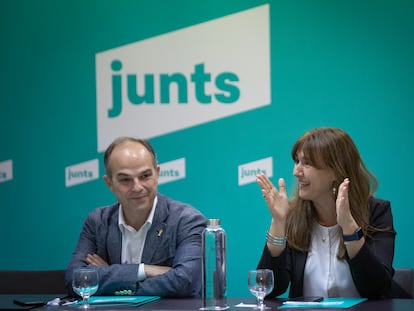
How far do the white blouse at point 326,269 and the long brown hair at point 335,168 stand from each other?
52 millimetres

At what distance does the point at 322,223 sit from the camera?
357cm

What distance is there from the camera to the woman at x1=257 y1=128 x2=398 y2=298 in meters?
3.33

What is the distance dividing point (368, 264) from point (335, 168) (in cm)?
51

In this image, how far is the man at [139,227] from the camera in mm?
3590

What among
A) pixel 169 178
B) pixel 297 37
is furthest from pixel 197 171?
pixel 297 37

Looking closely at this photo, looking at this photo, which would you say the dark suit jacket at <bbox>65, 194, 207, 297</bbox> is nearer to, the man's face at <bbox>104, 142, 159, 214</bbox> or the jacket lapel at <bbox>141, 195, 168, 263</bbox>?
the jacket lapel at <bbox>141, 195, 168, 263</bbox>

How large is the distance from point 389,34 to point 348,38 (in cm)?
25

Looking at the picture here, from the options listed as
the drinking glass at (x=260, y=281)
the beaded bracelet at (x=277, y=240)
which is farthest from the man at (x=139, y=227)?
the drinking glass at (x=260, y=281)

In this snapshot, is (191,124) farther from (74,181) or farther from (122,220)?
(122,220)

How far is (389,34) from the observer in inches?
191

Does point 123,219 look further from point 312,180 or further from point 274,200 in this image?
point 312,180

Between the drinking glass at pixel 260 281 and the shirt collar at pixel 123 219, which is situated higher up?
the shirt collar at pixel 123 219

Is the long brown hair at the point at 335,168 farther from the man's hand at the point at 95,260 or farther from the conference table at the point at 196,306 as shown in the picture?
the man's hand at the point at 95,260

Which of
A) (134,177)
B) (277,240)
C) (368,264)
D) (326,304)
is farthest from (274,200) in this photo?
(134,177)
